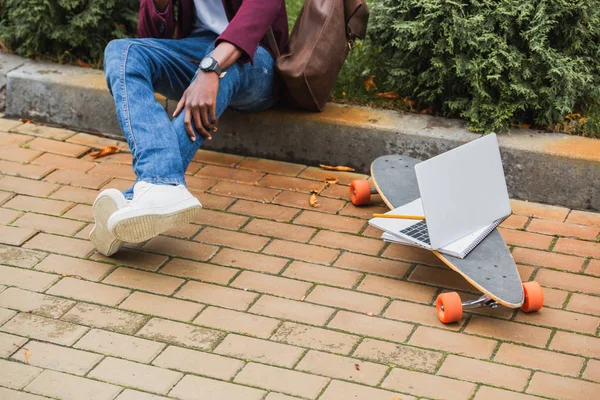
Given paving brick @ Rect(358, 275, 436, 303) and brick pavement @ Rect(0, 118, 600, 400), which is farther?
paving brick @ Rect(358, 275, 436, 303)

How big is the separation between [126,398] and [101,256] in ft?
3.14

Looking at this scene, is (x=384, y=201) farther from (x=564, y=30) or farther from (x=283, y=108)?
(x=564, y=30)

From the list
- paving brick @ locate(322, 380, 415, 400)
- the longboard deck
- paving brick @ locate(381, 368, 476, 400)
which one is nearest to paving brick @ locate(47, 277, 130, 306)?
paving brick @ locate(322, 380, 415, 400)

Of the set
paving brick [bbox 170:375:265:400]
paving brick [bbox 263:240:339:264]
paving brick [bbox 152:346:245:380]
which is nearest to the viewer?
paving brick [bbox 170:375:265:400]

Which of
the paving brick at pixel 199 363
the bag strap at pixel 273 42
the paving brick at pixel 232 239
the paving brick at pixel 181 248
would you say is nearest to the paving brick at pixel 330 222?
the paving brick at pixel 232 239

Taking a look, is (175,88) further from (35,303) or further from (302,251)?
(35,303)

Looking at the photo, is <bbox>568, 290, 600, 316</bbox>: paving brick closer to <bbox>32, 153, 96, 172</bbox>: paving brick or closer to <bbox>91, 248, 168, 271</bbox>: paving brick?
<bbox>91, 248, 168, 271</bbox>: paving brick

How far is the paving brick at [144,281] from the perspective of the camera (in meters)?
3.37

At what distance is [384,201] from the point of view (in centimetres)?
384

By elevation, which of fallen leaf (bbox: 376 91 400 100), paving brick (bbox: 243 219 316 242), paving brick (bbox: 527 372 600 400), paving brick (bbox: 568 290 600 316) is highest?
fallen leaf (bbox: 376 91 400 100)

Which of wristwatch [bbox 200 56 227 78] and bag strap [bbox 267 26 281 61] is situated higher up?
wristwatch [bbox 200 56 227 78]

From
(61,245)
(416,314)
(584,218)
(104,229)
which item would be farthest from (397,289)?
(61,245)

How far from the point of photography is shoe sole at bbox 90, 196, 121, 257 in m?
3.41

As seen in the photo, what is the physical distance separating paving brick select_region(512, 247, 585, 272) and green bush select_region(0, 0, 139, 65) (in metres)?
2.52
